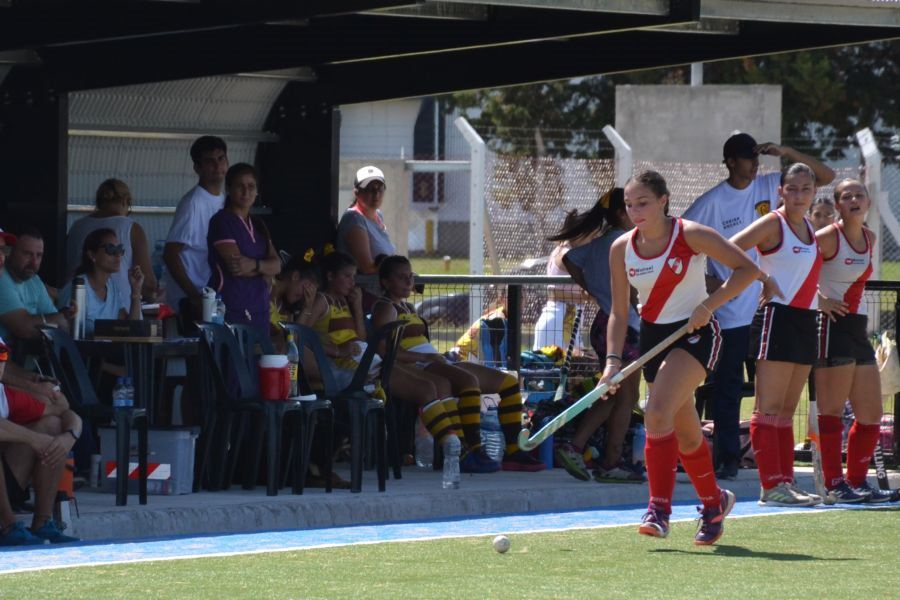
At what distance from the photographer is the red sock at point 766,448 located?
10781 mm

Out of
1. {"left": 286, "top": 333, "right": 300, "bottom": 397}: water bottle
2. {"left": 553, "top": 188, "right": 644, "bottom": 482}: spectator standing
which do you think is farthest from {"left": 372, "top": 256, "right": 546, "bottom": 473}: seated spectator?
{"left": 286, "top": 333, "right": 300, "bottom": 397}: water bottle

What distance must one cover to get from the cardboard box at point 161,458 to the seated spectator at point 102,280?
32.7 inches

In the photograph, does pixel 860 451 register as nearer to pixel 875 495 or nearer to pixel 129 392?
pixel 875 495

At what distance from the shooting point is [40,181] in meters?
12.1

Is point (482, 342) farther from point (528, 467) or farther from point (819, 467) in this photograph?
point (819, 467)

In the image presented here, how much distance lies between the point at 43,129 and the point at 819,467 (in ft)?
17.5

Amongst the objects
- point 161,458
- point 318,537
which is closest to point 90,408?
point 161,458

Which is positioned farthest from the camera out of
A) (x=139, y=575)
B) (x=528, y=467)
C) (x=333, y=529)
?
(x=528, y=467)

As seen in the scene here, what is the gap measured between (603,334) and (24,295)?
383 centimetres

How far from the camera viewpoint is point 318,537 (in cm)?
955

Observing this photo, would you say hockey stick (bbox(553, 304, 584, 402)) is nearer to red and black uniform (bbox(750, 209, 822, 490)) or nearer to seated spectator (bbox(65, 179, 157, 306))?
red and black uniform (bbox(750, 209, 822, 490))

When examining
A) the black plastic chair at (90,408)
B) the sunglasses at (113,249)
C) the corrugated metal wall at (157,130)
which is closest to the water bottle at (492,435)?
the sunglasses at (113,249)

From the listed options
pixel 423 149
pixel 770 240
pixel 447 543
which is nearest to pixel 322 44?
pixel 770 240

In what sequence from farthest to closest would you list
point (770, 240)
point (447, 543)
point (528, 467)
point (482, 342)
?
point (482, 342) → point (528, 467) → point (770, 240) → point (447, 543)
